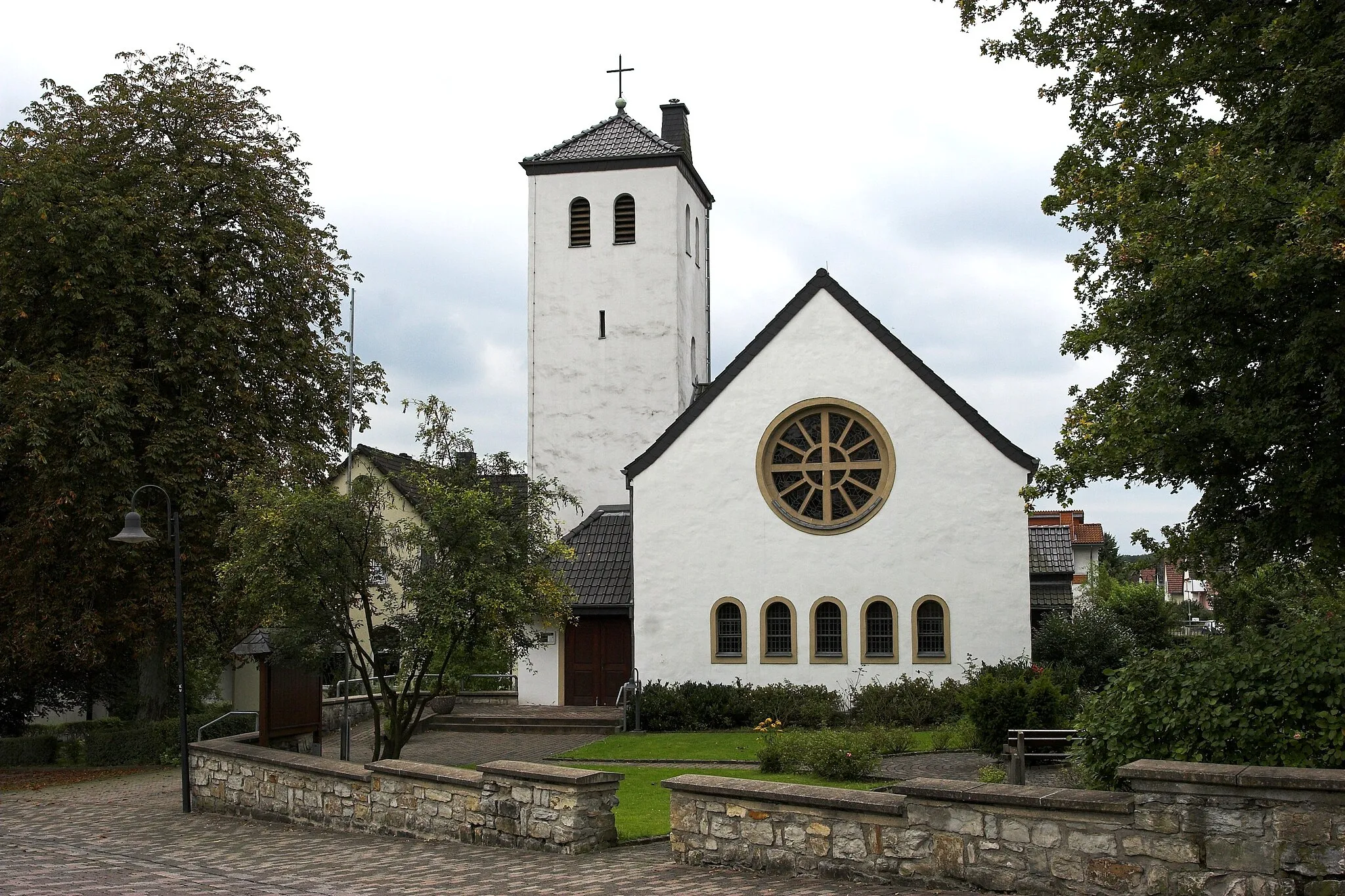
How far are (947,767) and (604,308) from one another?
19190 millimetres

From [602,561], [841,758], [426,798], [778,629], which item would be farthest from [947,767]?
[602,561]

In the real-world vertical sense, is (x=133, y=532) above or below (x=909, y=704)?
above

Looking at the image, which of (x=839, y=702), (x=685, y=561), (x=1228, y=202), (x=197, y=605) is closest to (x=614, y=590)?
(x=685, y=561)

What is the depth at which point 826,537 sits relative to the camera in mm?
25484

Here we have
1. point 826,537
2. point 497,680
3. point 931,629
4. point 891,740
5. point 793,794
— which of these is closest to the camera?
point 793,794

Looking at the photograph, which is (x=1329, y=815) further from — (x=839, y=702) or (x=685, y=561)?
(x=685, y=561)

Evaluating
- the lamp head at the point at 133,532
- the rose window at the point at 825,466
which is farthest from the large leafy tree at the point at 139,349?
the rose window at the point at 825,466

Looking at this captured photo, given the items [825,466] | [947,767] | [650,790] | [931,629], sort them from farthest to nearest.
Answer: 1. [825,466]
2. [931,629]
3. [947,767]
4. [650,790]

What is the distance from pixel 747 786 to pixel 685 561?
634 inches

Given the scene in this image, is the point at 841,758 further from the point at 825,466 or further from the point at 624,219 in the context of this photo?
the point at 624,219

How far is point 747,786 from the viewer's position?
1003 cm

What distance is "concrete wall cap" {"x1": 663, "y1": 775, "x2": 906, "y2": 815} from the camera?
29.7 feet

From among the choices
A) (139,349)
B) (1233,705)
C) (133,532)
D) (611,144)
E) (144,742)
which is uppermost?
(611,144)

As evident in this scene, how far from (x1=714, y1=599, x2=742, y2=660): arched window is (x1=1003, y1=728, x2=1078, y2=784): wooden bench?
9.64 meters
